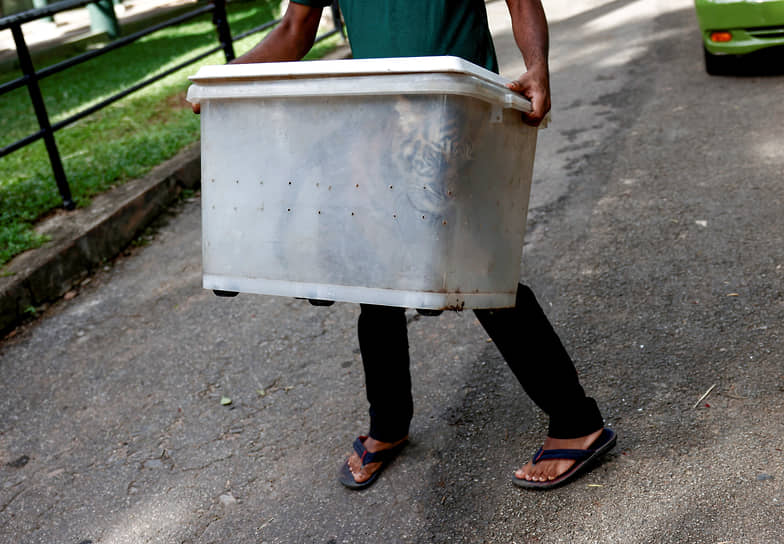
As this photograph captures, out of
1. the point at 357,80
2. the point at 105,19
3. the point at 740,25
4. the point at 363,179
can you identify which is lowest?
the point at 105,19

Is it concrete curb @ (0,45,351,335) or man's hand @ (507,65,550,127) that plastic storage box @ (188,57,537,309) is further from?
concrete curb @ (0,45,351,335)

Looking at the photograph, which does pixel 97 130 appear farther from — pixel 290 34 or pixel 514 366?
pixel 514 366

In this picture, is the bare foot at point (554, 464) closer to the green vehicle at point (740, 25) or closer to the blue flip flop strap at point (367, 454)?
the blue flip flop strap at point (367, 454)

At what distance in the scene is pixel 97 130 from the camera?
6891 mm

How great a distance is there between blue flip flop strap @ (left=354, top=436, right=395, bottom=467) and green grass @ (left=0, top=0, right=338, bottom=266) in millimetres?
2483

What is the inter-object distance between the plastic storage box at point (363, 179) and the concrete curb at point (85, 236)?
92.0 inches

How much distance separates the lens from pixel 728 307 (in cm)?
319

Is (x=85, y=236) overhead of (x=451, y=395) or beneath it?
overhead

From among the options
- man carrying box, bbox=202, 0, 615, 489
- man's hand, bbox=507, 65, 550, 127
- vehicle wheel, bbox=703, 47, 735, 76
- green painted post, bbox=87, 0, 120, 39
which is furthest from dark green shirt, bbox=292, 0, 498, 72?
green painted post, bbox=87, 0, 120, 39

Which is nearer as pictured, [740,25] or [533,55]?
[533,55]

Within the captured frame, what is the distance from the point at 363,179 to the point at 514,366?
76 centimetres

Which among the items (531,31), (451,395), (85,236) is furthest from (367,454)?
(85,236)

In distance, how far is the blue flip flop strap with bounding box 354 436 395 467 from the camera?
254 centimetres

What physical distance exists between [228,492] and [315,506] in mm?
316
